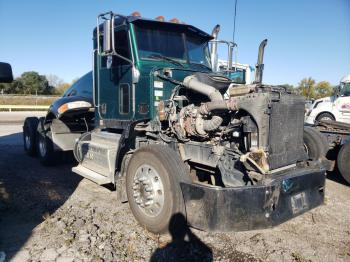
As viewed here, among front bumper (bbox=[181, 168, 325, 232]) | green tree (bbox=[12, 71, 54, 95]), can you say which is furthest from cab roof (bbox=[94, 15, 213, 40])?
green tree (bbox=[12, 71, 54, 95])

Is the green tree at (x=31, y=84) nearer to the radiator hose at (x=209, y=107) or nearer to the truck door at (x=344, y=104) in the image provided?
the truck door at (x=344, y=104)

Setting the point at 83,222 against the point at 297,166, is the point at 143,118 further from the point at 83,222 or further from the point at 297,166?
the point at 297,166

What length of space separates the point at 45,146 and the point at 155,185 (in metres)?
4.45

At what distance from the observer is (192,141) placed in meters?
3.97

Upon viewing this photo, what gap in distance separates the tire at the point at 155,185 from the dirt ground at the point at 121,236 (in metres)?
0.21

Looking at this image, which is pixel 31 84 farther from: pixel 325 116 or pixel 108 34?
pixel 108 34

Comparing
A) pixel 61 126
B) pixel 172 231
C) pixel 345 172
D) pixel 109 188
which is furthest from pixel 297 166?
pixel 61 126

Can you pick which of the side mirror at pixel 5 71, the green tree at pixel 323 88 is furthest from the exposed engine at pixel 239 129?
the green tree at pixel 323 88

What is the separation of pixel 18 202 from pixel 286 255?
151 inches

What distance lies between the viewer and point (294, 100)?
11.9 ft

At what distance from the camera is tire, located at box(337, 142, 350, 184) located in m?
5.79

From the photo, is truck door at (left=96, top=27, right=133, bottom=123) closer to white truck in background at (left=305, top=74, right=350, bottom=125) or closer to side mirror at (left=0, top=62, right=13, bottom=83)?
side mirror at (left=0, top=62, right=13, bottom=83)

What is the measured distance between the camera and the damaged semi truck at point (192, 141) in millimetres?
3199

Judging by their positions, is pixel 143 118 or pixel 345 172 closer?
pixel 143 118
